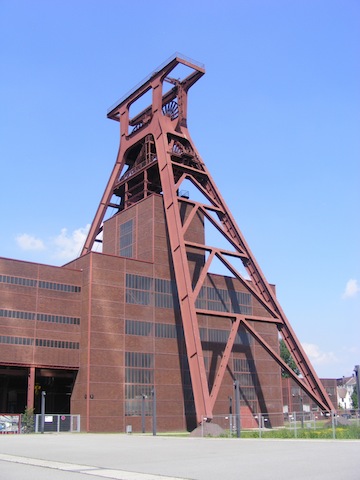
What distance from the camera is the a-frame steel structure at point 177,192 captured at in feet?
146

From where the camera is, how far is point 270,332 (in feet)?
192

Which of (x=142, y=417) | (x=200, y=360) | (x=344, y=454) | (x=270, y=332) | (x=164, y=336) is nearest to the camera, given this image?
(x=344, y=454)

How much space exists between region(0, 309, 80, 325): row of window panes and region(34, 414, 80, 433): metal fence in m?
7.59

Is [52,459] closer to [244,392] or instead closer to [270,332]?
[244,392]

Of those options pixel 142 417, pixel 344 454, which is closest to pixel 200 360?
pixel 142 417

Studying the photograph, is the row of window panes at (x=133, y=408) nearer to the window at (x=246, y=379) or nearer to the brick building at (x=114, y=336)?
the brick building at (x=114, y=336)

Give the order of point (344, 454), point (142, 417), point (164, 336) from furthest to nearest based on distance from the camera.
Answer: point (164, 336), point (142, 417), point (344, 454)

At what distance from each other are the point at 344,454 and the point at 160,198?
38.7 metres

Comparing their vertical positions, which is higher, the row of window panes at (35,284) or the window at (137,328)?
the row of window panes at (35,284)

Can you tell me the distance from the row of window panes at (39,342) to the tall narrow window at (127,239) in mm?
11472

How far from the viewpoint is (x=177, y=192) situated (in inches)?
2229

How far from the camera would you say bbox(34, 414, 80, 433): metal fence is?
42.8 metres

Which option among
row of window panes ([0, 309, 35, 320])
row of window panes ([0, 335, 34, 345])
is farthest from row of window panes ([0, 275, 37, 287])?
row of window panes ([0, 335, 34, 345])

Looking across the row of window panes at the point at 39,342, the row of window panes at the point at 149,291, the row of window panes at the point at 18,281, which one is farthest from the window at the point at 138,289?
the row of window panes at the point at 18,281
